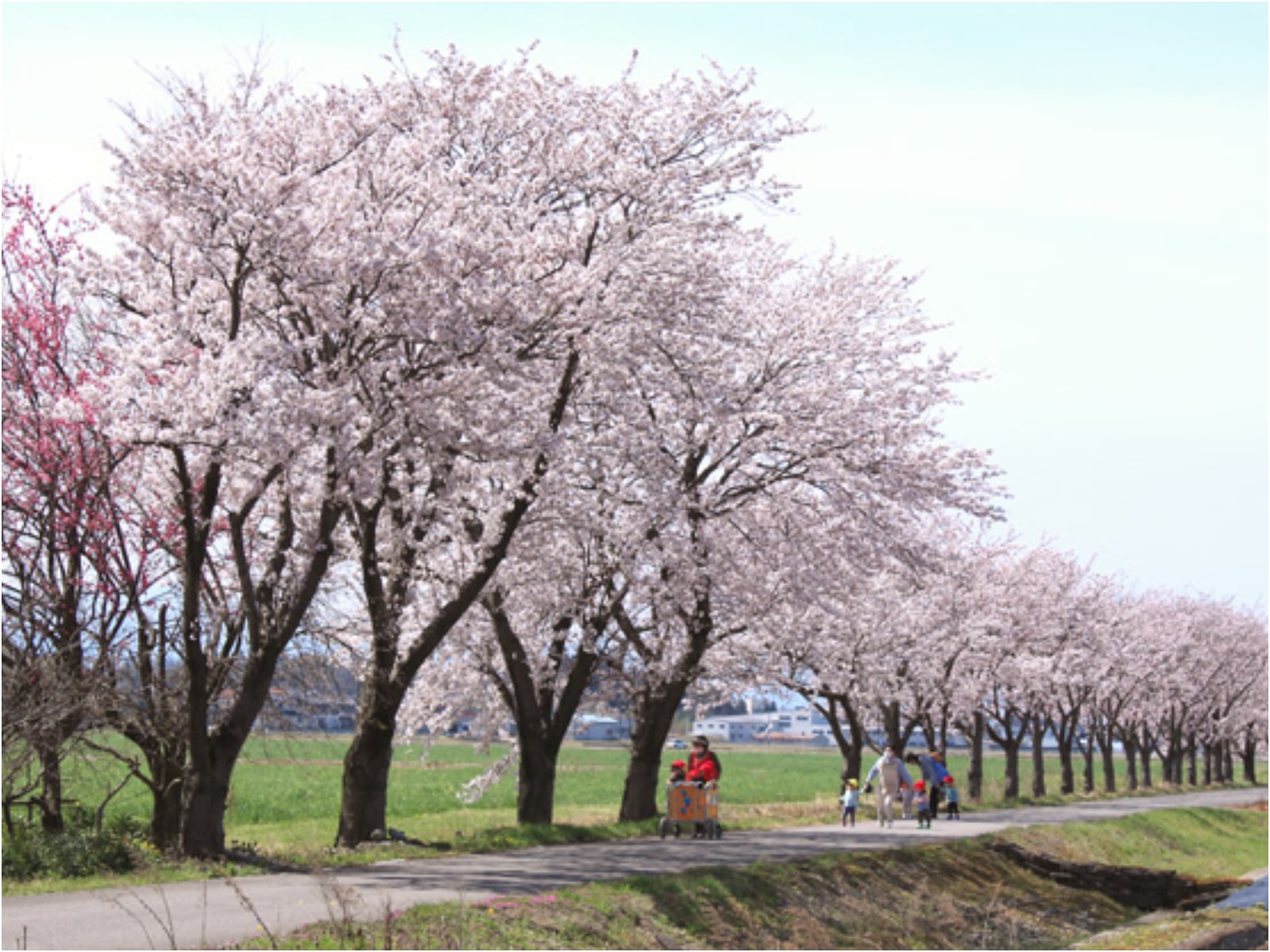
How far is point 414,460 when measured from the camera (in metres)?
21.5

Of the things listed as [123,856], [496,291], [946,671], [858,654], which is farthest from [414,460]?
[946,671]

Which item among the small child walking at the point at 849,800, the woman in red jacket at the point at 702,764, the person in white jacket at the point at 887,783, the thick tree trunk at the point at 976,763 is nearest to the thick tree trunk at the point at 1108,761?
the thick tree trunk at the point at 976,763

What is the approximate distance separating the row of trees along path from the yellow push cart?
3053 mm

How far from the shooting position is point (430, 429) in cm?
1947

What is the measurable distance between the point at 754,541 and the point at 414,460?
952 centimetres

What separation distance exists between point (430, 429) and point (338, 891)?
7.71 meters

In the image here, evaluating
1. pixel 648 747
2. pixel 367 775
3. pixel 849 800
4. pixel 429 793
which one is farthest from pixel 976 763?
pixel 367 775

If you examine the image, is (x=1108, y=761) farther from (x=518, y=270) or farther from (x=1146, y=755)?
(x=518, y=270)

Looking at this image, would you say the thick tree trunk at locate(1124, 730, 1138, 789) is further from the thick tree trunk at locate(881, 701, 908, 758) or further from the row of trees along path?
the row of trees along path

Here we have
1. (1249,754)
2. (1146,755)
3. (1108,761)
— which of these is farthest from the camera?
(1249,754)

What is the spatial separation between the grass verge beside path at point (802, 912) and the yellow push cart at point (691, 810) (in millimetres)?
3387

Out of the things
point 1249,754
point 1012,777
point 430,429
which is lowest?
point 1249,754

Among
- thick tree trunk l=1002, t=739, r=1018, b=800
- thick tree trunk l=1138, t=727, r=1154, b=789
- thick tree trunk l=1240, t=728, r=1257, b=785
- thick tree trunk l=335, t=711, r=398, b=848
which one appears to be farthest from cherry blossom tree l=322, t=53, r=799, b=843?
thick tree trunk l=1240, t=728, r=1257, b=785

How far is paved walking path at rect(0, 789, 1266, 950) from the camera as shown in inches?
514
